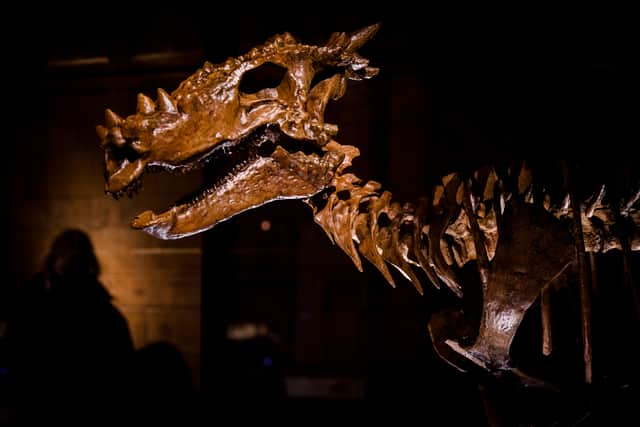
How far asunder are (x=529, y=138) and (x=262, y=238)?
2483 mm

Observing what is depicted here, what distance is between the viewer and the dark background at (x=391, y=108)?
4043 millimetres

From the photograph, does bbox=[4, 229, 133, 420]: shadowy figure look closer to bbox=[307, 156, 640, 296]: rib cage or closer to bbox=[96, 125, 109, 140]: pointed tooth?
bbox=[96, 125, 109, 140]: pointed tooth

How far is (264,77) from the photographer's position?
4199mm

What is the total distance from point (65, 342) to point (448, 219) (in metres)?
2.95

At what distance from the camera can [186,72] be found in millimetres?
4086

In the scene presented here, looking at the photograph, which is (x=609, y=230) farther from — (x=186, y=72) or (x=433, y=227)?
(x=186, y=72)

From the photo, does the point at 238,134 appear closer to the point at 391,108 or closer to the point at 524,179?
the point at 524,179

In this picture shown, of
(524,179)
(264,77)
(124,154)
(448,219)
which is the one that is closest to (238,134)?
(124,154)

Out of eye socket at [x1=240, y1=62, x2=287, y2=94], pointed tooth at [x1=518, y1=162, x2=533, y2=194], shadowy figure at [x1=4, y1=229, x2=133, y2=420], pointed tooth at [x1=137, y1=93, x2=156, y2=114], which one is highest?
eye socket at [x1=240, y1=62, x2=287, y2=94]

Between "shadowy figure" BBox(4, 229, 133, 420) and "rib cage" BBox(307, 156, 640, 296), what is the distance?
7.84 feet

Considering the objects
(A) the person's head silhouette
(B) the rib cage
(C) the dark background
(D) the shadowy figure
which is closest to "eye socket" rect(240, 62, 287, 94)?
(C) the dark background

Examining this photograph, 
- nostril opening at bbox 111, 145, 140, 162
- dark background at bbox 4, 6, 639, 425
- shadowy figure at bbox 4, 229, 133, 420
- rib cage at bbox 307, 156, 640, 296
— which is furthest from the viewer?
dark background at bbox 4, 6, 639, 425

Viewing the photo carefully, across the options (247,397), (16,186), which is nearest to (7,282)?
(16,186)

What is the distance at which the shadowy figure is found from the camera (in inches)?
141
